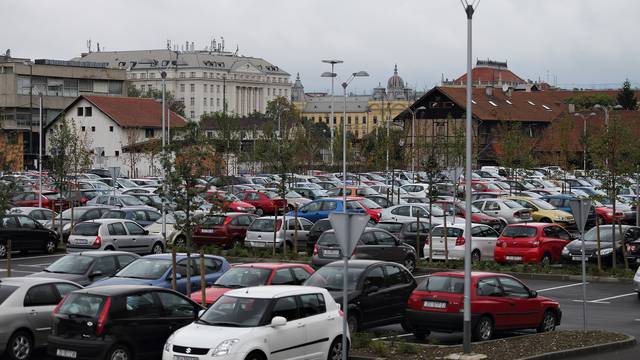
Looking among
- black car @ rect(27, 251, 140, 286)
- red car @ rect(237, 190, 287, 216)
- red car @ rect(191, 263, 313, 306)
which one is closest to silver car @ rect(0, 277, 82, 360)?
red car @ rect(191, 263, 313, 306)

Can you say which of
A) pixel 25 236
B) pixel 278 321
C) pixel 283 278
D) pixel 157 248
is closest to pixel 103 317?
pixel 278 321

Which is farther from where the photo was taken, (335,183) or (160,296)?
(335,183)

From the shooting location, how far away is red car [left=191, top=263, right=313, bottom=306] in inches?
880

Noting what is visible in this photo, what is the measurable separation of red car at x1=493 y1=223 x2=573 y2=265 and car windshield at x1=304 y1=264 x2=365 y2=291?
12.9m

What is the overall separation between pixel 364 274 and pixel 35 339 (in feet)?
20.9

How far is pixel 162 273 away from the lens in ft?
79.4

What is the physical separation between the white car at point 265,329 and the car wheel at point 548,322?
5.54 m

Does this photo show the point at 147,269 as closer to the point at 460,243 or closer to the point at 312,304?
the point at 312,304

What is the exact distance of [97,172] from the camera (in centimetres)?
7769

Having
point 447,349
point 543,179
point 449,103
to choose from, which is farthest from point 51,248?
point 449,103

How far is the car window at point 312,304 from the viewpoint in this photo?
17.4 m

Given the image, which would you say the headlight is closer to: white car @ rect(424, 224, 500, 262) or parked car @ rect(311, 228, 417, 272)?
parked car @ rect(311, 228, 417, 272)

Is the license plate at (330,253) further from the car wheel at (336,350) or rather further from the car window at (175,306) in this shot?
the car wheel at (336,350)

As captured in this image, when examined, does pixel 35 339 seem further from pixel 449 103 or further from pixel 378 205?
pixel 449 103
